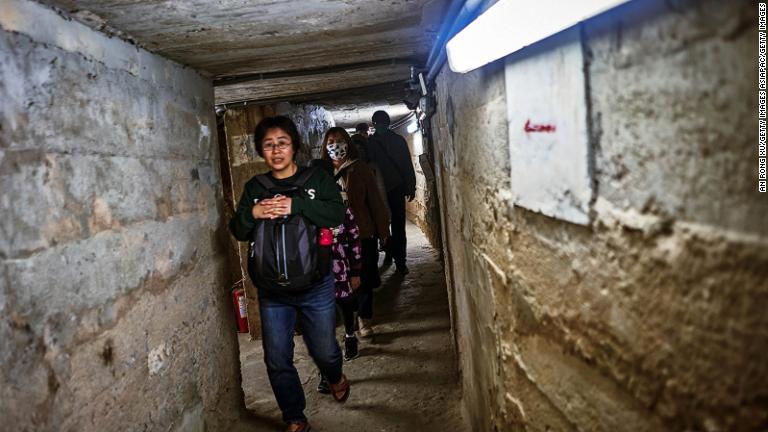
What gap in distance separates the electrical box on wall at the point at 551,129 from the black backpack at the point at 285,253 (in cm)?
151

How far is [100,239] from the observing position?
1850 mm

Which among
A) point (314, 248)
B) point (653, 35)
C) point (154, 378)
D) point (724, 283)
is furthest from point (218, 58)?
point (724, 283)

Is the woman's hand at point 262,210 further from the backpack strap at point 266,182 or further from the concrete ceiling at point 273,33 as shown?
the concrete ceiling at point 273,33

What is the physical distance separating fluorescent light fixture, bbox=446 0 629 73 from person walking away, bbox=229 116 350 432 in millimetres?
1411

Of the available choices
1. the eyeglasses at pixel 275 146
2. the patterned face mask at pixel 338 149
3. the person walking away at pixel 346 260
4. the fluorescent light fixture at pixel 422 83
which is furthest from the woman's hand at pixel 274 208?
the fluorescent light fixture at pixel 422 83

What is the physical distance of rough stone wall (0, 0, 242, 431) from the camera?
146 centimetres

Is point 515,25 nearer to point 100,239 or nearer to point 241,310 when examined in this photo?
point 100,239

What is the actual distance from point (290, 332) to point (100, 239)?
49.1 inches

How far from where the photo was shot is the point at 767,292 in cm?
58

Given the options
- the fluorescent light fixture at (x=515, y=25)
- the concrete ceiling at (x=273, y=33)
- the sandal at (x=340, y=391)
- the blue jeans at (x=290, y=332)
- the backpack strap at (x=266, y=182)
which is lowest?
the sandal at (x=340, y=391)

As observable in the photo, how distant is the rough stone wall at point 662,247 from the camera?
0.60m

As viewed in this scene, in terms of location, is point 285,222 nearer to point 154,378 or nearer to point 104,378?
point 154,378

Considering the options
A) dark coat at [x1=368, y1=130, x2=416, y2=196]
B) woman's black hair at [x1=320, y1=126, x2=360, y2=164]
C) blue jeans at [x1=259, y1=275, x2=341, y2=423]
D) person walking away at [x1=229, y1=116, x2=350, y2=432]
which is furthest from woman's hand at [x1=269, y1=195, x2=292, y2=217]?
dark coat at [x1=368, y1=130, x2=416, y2=196]

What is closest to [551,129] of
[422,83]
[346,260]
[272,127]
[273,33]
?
[273,33]
